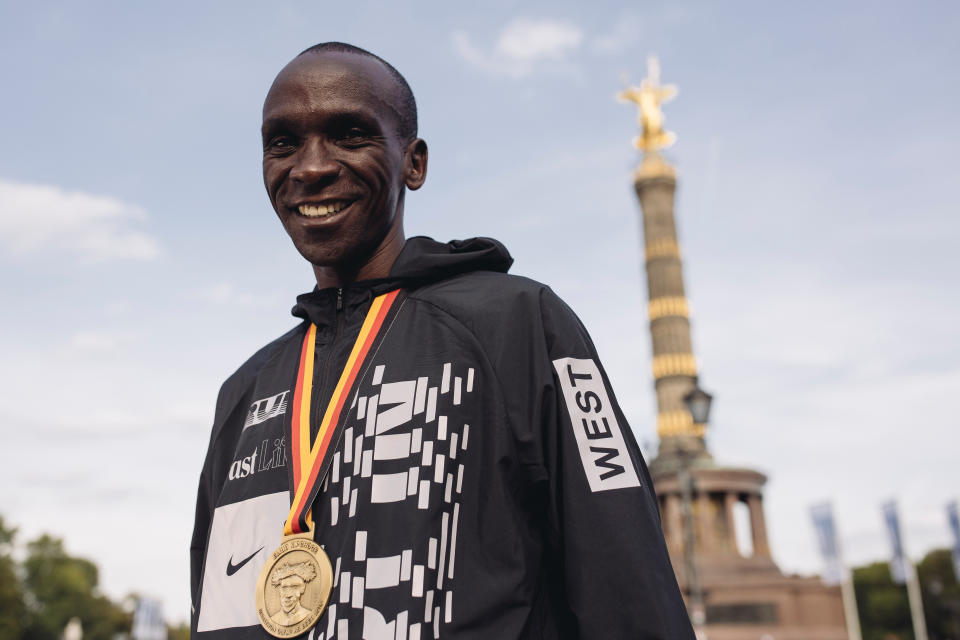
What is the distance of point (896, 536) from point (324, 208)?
35.7 m

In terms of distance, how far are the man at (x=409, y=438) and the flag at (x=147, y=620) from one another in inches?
1405

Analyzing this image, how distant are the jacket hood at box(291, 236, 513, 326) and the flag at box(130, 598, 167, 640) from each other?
35850 mm

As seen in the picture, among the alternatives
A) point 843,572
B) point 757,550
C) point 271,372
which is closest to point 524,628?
point 271,372

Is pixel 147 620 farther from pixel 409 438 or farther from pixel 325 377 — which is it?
pixel 409 438

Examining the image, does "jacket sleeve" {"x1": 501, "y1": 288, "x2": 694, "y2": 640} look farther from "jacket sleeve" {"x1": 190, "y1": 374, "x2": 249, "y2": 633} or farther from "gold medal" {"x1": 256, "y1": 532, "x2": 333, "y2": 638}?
"jacket sleeve" {"x1": 190, "y1": 374, "x2": 249, "y2": 633}

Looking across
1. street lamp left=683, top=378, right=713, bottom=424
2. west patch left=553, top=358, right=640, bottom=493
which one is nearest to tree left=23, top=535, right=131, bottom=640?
street lamp left=683, top=378, right=713, bottom=424

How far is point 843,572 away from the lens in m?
33.2

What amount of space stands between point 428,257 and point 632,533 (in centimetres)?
80

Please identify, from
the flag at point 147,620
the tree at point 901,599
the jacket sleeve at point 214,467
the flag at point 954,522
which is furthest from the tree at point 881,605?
the jacket sleeve at point 214,467

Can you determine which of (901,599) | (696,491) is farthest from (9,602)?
(901,599)

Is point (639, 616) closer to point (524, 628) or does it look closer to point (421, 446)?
point (524, 628)

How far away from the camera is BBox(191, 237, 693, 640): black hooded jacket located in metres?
1.75

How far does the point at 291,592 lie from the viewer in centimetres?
183

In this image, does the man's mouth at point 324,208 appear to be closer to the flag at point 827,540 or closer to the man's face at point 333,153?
the man's face at point 333,153
